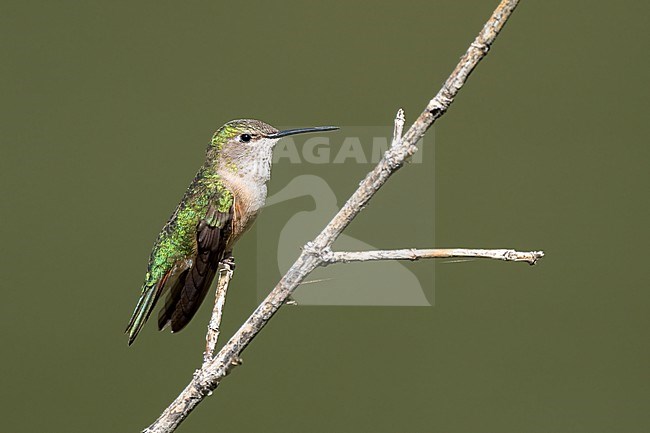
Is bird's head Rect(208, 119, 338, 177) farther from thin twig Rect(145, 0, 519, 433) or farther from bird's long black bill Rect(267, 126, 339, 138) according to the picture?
thin twig Rect(145, 0, 519, 433)

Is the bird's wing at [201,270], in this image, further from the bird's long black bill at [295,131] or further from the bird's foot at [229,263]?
the bird's long black bill at [295,131]

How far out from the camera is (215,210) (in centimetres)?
125

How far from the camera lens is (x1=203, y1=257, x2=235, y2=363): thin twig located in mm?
1054

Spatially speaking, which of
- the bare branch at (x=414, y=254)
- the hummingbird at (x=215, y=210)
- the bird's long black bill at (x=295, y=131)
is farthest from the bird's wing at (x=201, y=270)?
the bare branch at (x=414, y=254)

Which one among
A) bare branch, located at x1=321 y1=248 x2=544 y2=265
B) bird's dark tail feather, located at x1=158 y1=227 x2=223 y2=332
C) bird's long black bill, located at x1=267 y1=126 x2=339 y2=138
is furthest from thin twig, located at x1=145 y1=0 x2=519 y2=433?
bird's long black bill, located at x1=267 y1=126 x2=339 y2=138

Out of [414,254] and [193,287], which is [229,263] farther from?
[414,254]

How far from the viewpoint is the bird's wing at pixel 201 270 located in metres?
1.14

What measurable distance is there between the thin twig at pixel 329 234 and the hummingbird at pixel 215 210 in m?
0.22

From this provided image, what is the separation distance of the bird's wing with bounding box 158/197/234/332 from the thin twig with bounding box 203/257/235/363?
26mm

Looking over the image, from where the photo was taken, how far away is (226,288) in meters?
1.19

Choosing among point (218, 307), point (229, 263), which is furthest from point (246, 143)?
point (218, 307)

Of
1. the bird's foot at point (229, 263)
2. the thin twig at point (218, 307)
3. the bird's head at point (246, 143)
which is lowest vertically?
the thin twig at point (218, 307)

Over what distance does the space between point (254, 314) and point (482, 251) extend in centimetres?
31

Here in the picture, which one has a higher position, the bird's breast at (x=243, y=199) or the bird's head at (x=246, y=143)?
the bird's head at (x=246, y=143)
